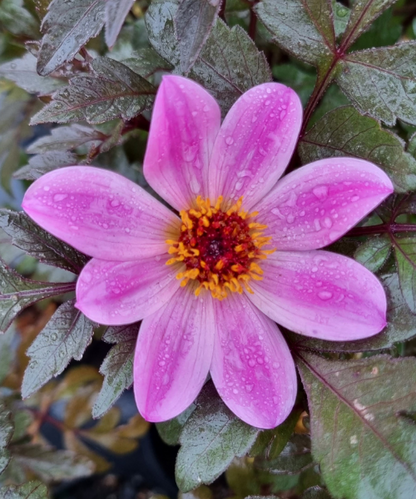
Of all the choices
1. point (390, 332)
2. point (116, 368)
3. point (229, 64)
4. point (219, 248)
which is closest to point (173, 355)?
point (116, 368)

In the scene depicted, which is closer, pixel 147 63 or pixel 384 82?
pixel 384 82

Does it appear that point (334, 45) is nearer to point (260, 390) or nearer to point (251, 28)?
point (251, 28)

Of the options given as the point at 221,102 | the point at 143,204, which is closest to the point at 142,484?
the point at 143,204

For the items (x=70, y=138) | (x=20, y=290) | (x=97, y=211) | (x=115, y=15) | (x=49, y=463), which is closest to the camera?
(x=115, y=15)

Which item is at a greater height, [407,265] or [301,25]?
[301,25]

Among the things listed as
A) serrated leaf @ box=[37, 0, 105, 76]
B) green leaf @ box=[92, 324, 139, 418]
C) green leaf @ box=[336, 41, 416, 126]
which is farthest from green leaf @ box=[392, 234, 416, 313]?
serrated leaf @ box=[37, 0, 105, 76]

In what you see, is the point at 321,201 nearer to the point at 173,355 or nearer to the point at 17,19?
the point at 173,355

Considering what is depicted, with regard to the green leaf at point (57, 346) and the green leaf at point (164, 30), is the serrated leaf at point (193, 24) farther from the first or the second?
the green leaf at point (57, 346)
